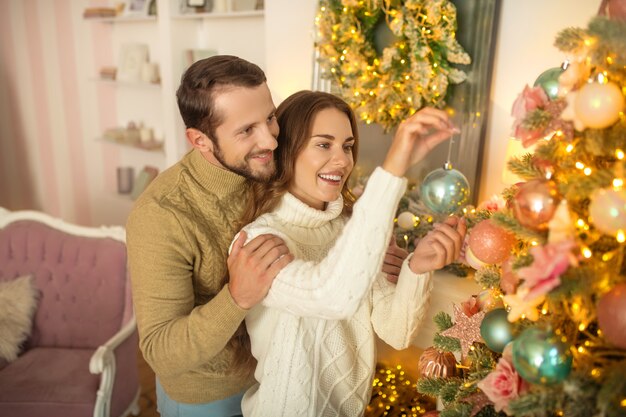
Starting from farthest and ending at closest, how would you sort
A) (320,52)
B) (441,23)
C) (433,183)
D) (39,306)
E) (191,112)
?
(320,52) → (39,306) → (441,23) → (191,112) → (433,183)

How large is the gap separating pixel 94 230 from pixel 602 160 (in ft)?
6.86

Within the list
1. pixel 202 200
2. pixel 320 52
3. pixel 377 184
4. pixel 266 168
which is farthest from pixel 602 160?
pixel 320 52

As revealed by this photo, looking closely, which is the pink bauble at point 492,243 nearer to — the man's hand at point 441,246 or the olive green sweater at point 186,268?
the man's hand at point 441,246

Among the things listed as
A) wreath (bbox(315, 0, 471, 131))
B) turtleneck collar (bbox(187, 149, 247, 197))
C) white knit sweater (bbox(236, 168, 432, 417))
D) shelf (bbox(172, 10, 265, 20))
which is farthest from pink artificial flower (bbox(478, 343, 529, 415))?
shelf (bbox(172, 10, 265, 20))

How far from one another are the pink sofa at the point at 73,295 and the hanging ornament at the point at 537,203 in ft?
5.97

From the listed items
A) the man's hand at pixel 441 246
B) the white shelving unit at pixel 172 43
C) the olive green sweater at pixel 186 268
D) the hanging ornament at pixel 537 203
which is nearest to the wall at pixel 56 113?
the white shelving unit at pixel 172 43

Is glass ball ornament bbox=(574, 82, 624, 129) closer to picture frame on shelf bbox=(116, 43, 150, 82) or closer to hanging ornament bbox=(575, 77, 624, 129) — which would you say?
hanging ornament bbox=(575, 77, 624, 129)

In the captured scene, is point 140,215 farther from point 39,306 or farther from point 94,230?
point 39,306

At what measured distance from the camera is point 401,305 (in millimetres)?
1225

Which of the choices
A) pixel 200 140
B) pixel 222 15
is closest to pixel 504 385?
pixel 200 140

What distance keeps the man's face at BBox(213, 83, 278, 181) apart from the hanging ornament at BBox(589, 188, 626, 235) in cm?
70

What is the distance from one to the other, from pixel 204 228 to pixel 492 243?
636 mm

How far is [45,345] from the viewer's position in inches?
93.2

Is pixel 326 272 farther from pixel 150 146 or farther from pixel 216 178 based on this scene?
pixel 150 146
